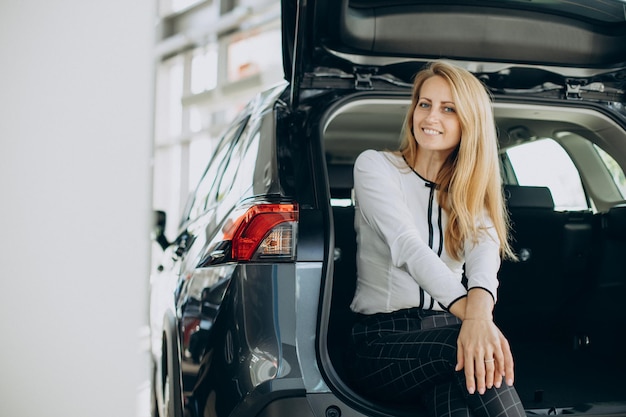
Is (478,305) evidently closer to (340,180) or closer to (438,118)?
(438,118)

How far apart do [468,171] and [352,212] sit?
0.94 meters

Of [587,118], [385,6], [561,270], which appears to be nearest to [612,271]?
[561,270]

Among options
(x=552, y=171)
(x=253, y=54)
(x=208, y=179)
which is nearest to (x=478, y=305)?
(x=552, y=171)

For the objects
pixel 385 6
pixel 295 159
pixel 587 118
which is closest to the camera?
pixel 295 159

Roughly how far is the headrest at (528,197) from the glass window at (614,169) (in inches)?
9.8

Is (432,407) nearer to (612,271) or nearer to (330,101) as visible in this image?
(330,101)

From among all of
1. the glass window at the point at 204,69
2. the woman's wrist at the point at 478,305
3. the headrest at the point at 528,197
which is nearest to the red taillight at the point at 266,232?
the woman's wrist at the point at 478,305

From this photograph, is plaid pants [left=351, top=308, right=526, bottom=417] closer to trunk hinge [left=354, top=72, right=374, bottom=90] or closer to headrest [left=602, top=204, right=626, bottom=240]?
trunk hinge [left=354, top=72, right=374, bottom=90]

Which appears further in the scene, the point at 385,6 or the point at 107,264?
the point at 107,264

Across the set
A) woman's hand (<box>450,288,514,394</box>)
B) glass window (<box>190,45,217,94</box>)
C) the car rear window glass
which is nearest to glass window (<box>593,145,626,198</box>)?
the car rear window glass

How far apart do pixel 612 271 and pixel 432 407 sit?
1.43 m

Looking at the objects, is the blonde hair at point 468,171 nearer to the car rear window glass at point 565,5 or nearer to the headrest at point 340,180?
the car rear window glass at point 565,5

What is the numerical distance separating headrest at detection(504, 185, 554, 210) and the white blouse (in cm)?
89

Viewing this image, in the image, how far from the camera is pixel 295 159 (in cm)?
199
